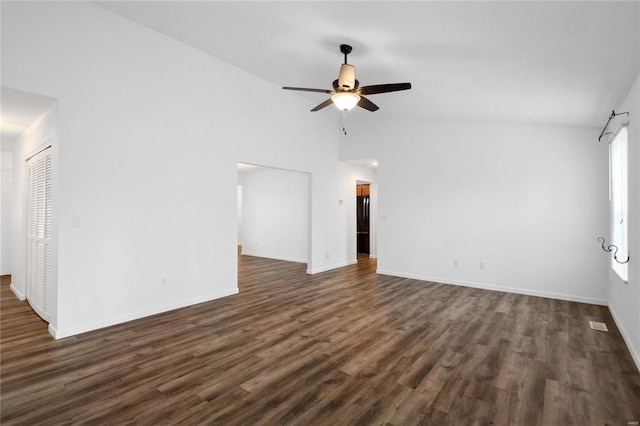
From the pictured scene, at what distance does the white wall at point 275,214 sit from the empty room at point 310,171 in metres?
2.03

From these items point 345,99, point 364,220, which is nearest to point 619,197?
point 345,99

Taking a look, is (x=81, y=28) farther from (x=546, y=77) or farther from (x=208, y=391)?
(x=546, y=77)

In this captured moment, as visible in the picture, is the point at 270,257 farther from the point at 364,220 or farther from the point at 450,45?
the point at 450,45

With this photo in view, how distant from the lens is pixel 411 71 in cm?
381

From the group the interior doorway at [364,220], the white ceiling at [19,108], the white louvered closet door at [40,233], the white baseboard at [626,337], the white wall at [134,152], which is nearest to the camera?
→ the white baseboard at [626,337]

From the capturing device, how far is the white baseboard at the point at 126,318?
330 cm

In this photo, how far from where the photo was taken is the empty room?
2338mm

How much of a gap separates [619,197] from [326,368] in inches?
155

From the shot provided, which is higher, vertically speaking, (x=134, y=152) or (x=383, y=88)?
(x=383, y=88)

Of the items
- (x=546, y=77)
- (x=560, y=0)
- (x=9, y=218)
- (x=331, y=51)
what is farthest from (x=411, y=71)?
(x=9, y=218)

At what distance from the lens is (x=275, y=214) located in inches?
347

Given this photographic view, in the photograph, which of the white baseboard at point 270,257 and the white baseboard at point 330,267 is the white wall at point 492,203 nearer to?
the white baseboard at point 330,267

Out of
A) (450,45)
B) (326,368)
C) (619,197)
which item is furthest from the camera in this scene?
(619,197)

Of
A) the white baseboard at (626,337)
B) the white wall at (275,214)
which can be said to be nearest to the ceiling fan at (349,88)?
the white baseboard at (626,337)
